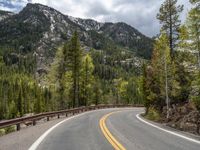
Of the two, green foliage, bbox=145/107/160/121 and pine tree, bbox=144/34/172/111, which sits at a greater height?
pine tree, bbox=144/34/172/111

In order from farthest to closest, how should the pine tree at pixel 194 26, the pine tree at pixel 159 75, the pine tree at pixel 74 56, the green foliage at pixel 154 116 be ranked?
1. the pine tree at pixel 74 56
2. the pine tree at pixel 159 75
3. the green foliage at pixel 154 116
4. the pine tree at pixel 194 26

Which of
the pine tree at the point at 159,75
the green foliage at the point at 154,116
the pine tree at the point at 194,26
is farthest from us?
the pine tree at the point at 159,75

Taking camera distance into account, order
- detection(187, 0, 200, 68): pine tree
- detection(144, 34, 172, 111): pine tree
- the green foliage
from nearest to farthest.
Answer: detection(187, 0, 200, 68): pine tree, the green foliage, detection(144, 34, 172, 111): pine tree

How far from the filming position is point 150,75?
3959cm

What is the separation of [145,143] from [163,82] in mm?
21225

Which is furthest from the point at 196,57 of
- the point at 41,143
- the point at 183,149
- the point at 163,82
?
the point at 41,143

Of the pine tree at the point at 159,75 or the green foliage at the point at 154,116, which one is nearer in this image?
the green foliage at the point at 154,116

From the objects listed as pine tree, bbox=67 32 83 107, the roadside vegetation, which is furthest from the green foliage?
pine tree, bbox=67 32 83 107

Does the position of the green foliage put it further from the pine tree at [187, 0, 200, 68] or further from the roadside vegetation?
the pine tree at [187, 0, 200, 68]

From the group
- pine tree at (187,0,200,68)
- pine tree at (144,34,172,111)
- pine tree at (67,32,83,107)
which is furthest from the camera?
pine tree at (67,32,83,107)

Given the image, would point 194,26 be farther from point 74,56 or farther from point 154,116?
point 74,56

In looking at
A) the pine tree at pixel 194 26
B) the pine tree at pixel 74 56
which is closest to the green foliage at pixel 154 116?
the pine tree at pixel 194 26

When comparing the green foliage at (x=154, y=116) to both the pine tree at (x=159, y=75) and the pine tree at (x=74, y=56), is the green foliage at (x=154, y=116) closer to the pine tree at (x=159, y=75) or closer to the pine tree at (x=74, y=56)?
the pine tree at (x=159, y=75)

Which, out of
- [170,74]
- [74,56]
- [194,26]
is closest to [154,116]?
[170,74]
